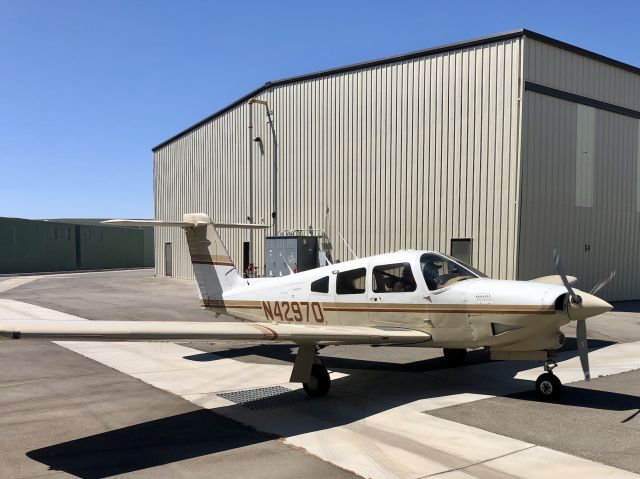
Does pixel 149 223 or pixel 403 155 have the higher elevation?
pixel 403 155

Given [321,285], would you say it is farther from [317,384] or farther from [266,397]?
[266,397]

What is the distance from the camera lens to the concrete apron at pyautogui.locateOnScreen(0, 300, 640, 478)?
5402 millimetres

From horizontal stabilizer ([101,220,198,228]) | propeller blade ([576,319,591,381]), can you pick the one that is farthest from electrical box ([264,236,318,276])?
propeller blade ([576,319,591,381])

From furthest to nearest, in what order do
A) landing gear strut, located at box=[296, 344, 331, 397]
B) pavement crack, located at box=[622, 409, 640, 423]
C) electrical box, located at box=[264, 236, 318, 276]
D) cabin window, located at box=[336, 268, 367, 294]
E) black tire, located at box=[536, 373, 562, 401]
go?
1. electrical box, located at box=[264, 236, 318, 276]
2. cabin window, located at box=[336, 268, 367, 294]
3. landing gear strut, located at box=[296, 344, 331, 397]
4. black tire, located at box=[536, 373, 562, 401]
5. pavement crack, located at box=[622, 409, 640, 423]

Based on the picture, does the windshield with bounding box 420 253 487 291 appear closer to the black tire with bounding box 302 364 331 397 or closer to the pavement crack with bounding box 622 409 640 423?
the black tire with bounding box 302 364 331 397

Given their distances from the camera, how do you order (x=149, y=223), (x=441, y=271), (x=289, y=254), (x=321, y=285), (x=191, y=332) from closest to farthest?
1. (x=191, y=332)
2. (x=441, y=271)
3. (x=321, y=285)
4. (x=149, y=223)
5. (x=289, y=254)

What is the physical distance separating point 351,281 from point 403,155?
41.5 ft

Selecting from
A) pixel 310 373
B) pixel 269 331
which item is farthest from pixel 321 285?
pixel 269 331

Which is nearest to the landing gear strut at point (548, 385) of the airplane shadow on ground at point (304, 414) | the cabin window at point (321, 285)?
the airplane shadow on ground at point (304, 414)

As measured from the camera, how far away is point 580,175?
2045 centimetres

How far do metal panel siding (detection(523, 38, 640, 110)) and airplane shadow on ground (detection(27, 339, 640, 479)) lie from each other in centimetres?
1161

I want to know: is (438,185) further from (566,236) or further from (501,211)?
(566,236)

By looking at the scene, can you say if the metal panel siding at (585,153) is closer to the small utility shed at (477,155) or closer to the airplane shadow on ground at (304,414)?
the small utility shed at (477,155)

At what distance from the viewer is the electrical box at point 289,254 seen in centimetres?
2353
